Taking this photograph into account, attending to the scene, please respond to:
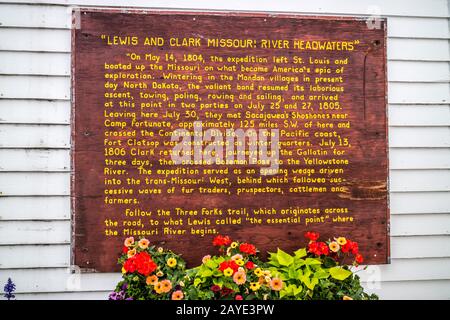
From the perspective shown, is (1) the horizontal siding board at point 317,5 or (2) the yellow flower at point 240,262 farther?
(1) the horizontal siding board at point 317,5

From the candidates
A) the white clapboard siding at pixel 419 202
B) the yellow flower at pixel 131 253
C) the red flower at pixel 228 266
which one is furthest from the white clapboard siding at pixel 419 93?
the yellow flower at pixel 131 253

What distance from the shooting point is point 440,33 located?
305 cm

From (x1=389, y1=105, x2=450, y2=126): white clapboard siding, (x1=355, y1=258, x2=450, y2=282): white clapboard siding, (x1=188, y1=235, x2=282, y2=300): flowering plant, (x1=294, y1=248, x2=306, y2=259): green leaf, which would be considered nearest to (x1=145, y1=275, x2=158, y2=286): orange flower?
(x1=188, y1=235, x2=282, y2=300): flowering plant

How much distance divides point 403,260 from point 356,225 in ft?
1.73

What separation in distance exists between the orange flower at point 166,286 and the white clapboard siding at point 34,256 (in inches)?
35.9

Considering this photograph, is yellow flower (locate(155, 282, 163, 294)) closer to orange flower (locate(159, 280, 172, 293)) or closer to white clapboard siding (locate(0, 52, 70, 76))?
orange flower (locate(159, 280, 172, 293))

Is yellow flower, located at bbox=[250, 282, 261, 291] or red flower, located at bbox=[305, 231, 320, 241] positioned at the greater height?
red flower, located at bbox=[305, 231, 320, 241]

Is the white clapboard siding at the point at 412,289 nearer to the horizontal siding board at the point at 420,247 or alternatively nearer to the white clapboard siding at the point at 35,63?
the horizontal siding board at the point at 420,247

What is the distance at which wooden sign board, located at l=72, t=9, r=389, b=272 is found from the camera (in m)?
2.78

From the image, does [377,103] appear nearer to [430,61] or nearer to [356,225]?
[430,61]

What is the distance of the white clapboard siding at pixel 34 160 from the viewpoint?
2750mm

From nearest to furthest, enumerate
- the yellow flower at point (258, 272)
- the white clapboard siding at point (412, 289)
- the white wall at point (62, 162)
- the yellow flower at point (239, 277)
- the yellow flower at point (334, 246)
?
the yellow flower at point (239, 277)
the yellow flower at point (258, 272)
the yellow flower at point (334, 246)
the white wall at point (62, 162)
the white clapboard siding at point (412, 289)

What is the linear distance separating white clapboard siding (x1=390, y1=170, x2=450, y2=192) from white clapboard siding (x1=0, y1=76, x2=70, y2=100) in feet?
9.22
